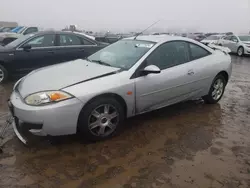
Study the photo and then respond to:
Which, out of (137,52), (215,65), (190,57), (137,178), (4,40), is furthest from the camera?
(4,40)

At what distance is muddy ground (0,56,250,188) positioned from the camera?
268 centimetres

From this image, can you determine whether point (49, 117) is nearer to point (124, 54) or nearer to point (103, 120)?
point (103, 120)

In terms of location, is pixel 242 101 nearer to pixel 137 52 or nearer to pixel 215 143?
pixel 215 143

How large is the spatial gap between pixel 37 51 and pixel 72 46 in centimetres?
105

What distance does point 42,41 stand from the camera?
23.0ft

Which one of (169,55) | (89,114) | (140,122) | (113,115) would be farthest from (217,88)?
(89,114)

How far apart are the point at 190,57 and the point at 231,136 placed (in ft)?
5.06

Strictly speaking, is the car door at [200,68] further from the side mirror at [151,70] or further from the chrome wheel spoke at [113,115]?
the chrome wheel spoke at [113,115]

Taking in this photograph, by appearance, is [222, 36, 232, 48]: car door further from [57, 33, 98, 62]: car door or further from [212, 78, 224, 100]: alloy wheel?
[212, 78, 224, 100]: alloy wheel

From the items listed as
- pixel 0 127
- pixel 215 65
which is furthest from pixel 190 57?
pixel 0 127

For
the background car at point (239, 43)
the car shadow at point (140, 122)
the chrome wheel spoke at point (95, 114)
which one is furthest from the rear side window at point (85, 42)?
the background car at point (239, 43)

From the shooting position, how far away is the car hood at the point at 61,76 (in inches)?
129

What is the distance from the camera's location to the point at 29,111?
9.95 feet

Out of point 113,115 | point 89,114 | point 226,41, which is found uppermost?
point 226,41
